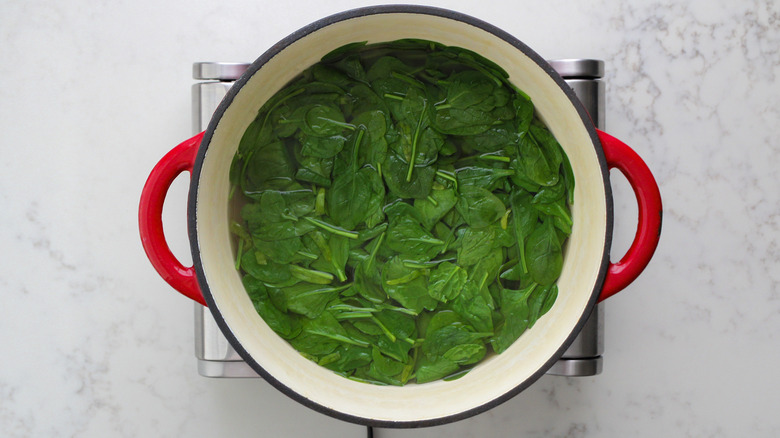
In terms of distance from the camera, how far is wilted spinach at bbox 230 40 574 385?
0.66 metres

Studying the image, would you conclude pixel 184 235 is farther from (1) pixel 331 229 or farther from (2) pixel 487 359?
(2) pixel 487 359

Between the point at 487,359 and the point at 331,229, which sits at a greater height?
the point at 331,229

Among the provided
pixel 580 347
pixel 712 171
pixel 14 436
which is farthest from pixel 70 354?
pixel 712 171

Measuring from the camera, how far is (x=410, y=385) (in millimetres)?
659

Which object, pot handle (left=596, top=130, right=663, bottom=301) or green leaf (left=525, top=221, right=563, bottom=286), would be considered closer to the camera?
pot handle (left=596, top=130, right=663, bottom=301)

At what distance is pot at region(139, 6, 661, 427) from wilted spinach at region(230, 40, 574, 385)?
2cm

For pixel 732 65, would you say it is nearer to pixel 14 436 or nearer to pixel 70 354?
pixel 70 354

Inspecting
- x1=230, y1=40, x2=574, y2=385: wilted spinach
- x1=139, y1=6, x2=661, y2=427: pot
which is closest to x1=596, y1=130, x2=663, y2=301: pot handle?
Result: x1=139, y1=6, x2=661, y2=427: pot

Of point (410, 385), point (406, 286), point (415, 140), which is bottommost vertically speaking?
point (410, 385)

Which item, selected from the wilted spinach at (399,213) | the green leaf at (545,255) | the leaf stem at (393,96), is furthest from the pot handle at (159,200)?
the green leaf at (545,255)

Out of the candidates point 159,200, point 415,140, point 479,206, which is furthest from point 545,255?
point 159,200

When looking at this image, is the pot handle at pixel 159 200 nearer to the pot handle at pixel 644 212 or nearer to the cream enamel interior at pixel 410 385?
the cream enamel interior at pixel 410 385

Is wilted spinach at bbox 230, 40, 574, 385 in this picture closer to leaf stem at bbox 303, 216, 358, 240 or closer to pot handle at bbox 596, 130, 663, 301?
leaf stem at bbox 303, 216, 358, 240

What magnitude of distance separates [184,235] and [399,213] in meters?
0.26
